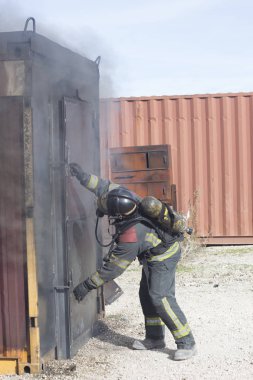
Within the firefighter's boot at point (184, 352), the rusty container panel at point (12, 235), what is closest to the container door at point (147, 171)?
the firefighter's boot at point (184, 352)

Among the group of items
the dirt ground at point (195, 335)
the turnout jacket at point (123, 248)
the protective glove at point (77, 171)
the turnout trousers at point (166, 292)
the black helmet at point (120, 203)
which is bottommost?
the dirt ground at point (195, 335)

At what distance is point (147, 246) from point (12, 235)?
1.10 metres

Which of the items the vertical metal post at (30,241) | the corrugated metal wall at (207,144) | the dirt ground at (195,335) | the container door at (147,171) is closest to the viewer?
the vertical metal post at (30,241)

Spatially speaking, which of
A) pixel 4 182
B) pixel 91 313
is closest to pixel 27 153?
pixel 4 182

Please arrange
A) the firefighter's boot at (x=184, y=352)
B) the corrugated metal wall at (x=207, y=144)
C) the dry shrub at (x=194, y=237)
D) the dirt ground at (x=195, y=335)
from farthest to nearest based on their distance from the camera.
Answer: the corrugated metal wall at (x=207, y=144) → the dry shrub at (x=194, y=237) → the firefighter's boot at (x=184, y=352) → the dirt ground at (x=195, y=335)

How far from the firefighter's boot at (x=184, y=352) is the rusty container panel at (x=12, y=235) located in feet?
4.09

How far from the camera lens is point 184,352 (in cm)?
494

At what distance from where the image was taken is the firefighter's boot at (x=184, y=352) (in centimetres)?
492

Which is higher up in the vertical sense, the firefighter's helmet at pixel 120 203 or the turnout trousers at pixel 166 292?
the firefighter's helmet at pixel 120 203

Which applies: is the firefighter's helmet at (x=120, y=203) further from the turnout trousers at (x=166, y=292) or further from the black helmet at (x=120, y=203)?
the turnout trousers at (x=166, y=292)

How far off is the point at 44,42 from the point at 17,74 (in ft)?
1.36

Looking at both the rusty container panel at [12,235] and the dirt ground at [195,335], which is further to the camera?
the dirt ground at [195,335]

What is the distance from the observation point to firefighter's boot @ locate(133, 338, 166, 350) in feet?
17.2

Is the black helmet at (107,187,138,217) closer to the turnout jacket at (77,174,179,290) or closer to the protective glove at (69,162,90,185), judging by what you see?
the turnout jacket at (77,174,179,290)
